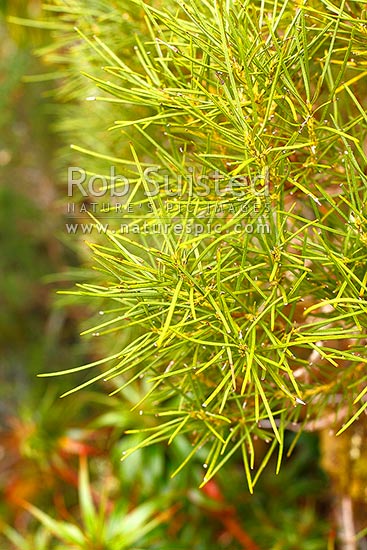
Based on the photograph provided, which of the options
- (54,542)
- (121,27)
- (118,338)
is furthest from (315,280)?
(54,542)

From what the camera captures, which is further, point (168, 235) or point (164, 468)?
point (164, 468)

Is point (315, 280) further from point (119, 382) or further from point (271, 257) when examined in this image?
point (119, 382)

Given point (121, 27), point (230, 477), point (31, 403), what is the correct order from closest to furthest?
point (121, 27)
point (230, 477)
point (31, 403)

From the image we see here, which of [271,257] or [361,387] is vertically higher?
[271,257]

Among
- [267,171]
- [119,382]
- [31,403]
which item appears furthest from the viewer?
[31,403]

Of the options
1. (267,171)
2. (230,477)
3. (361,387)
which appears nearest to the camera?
(267,171)

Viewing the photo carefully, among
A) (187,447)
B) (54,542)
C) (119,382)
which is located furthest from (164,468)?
(54,542)

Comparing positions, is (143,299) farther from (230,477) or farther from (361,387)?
(230,477)

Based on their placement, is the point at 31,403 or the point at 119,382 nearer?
the point at 119,382

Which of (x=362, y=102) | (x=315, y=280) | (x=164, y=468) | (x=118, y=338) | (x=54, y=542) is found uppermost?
(x=362, y=102)
